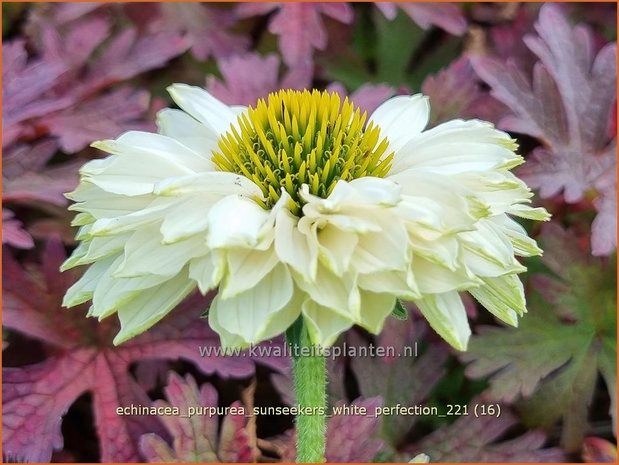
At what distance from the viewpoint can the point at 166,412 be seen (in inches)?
34.6

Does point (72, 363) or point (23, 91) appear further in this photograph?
point (23, 91)

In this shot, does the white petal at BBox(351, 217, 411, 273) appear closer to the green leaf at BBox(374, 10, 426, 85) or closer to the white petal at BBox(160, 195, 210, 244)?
the white petal at BBox(160, 195, 210, 244)

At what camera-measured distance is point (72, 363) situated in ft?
3.22

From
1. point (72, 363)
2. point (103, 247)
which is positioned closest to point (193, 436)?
point (72, 363)

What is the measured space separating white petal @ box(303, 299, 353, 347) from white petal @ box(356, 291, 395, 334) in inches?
0.9

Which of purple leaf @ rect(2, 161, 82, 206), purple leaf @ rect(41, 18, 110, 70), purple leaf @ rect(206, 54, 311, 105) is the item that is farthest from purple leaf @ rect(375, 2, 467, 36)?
purple leaf @ rect(2, 161, 82, 206)

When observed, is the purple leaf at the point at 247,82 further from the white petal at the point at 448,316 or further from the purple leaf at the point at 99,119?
the white petal at the point at 448,316

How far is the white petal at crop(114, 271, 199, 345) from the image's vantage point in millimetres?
664

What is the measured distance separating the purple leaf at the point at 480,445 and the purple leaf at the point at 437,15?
2.16 ft

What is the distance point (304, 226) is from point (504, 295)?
9.0 inches

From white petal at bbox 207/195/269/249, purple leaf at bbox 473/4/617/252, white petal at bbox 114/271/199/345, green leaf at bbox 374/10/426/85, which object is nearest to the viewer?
white petal at bbox 207/195/269/249

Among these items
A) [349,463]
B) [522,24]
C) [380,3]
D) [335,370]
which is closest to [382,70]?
[380,3]

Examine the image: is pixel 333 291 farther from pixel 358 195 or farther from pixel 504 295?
pixel 504 295

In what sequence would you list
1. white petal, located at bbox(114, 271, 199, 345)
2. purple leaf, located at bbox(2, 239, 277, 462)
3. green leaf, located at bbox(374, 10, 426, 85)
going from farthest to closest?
green leaf, located at bbox(374, 10, 426, 85) → purple leaf, located at bbox(2, 239, 277, 462) → white petal, located at bbox(114, 271, 199, 345)
